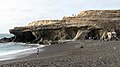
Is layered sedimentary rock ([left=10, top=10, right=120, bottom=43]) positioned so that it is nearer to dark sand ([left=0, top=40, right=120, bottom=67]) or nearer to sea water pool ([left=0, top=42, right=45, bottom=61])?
sea water pool ([left=0, top=42, right=45, bottom=61])

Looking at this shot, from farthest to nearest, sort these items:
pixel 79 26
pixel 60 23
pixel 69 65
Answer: pixel 60 23 → pixel 79 26 → pixel 69 65

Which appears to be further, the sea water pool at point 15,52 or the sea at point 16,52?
the sea water pool at point 15,52

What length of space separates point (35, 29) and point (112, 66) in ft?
163

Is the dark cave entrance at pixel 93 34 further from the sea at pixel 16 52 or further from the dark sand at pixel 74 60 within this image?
the dark sand at pixel 74 60

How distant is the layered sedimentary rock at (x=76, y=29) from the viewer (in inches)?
2387

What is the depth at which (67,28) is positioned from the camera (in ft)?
203

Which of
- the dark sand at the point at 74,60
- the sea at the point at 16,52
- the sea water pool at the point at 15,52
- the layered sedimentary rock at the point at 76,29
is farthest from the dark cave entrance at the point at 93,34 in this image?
the dark sand at the point at 74,60

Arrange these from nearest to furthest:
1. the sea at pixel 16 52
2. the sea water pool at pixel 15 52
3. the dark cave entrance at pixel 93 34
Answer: the sea at pixel 16 52 < the sea water pool at pixel 15 52 < the dark cave entrance at pixel 93 34

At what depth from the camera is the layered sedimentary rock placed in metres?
60.6

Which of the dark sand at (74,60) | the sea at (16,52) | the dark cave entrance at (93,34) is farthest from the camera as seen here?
the dark cave entrance at (93,34)

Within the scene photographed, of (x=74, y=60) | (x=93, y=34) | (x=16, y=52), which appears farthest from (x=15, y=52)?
(x=93, y=34)

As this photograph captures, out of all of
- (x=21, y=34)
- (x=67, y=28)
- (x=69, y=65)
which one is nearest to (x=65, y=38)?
(x=67, y=28)

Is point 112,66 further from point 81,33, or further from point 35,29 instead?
point 35,29

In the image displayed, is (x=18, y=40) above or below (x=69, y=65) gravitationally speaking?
below
